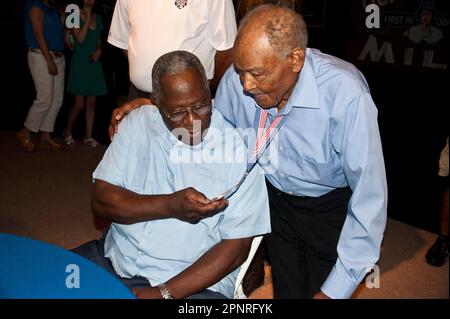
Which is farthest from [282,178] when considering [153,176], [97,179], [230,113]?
[97,179]

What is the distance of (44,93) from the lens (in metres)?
5.37

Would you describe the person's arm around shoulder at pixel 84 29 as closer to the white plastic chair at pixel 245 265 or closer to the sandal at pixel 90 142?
the sandal at pixel 90 142

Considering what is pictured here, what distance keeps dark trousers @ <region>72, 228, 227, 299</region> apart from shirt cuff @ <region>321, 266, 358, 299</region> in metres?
0.40

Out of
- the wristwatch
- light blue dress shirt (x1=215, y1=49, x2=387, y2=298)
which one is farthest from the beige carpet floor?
the wristwatch

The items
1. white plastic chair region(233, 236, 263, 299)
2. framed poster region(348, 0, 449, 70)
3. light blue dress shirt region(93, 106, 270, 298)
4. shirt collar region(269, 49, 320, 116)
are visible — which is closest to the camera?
shirt collar region(269, 49, 320, 116)

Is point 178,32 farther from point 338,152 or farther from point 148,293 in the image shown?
point 148,293

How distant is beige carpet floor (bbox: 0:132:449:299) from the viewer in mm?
3164

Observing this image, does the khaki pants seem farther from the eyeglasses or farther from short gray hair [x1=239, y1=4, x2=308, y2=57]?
short gray hair [x1=239, y1=4, x2=308, y2=57]

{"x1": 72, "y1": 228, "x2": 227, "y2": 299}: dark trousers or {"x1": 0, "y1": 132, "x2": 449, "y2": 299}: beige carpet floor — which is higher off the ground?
{"x1": 72, "y1": 228, "x2": 227, "y2": 299}: dark trousers

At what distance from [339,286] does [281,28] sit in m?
0.89

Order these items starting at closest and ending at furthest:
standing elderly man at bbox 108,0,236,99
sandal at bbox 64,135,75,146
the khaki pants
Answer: standing elderly man at bbox 108,0,236,99 < the khaki pants < sandal at bbox 64,135,75,146

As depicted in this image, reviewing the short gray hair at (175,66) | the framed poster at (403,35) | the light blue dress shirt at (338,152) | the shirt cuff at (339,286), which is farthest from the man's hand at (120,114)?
the framed poster at (403,35)

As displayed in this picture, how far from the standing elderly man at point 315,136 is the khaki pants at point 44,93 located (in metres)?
3.80
